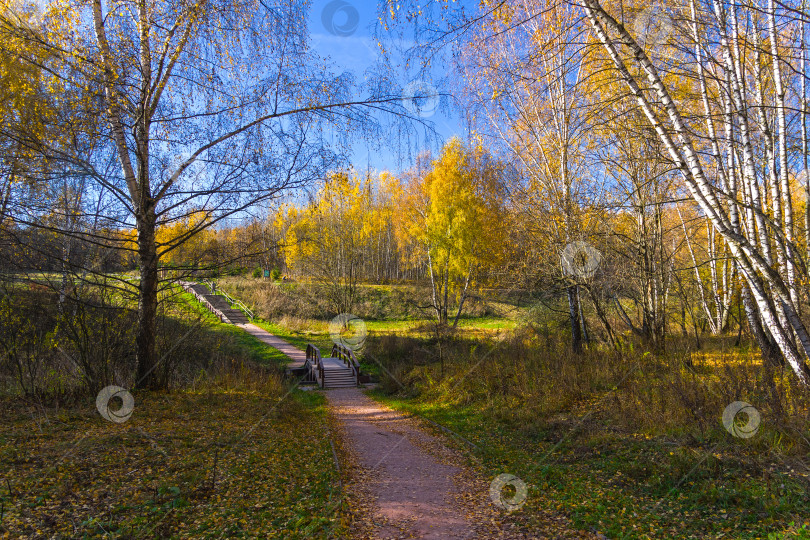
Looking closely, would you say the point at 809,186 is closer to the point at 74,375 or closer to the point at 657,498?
the point at 657,498

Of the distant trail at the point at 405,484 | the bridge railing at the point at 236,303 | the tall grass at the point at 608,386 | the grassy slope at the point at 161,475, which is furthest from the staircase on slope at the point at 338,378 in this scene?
the bridge railing at the point at 236,303

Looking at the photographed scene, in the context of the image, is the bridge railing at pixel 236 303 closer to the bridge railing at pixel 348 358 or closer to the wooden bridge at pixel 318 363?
the wooden bridge at pixel 318 363

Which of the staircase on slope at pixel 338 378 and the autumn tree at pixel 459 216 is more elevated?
the autumn tree at pixel 459 216

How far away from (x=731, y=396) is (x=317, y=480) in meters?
5.83

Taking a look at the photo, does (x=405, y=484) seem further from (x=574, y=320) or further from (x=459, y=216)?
(x=459, y=216)

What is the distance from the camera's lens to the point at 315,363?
59.1 feet

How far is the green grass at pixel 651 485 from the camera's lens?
399cm

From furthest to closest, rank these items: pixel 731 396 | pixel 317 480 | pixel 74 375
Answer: pixel 74 375 → pixel 731 396 → pixel 317 480

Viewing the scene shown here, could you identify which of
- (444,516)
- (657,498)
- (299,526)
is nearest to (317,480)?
(299,526)

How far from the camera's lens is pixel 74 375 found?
688 cm

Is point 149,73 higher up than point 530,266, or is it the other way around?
point 149,73

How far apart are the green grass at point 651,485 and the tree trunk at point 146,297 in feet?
18.2

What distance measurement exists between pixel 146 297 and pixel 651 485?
7.41m

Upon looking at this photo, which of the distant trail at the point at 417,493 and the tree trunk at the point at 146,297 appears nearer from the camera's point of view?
the distant trail at the point at 417,493
